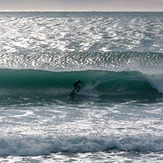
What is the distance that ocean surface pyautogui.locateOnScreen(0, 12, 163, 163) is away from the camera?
43.5ft

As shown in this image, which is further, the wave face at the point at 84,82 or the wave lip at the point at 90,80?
the wave lip at the point at 90,80

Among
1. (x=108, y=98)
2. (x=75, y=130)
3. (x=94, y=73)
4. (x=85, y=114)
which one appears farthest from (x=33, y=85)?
(x=75, y=130)

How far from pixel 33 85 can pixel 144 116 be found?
30.9ft

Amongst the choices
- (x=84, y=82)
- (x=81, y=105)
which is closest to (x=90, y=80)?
(x=84, y=82)

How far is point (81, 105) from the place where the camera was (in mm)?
19391

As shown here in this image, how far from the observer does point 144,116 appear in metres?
17.0

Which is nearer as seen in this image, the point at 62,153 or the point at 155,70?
the point at 62,153

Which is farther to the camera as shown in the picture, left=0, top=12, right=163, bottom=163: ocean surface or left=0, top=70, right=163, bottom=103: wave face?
left=0, top=70, right=163, bottom=103: wave face

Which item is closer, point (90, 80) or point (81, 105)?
point (81, 105)

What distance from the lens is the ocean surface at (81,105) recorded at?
43.5 feet

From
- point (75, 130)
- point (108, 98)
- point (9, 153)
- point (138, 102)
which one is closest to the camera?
point (9, 153)

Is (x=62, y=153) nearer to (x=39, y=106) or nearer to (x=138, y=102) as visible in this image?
(x=39, y=106)

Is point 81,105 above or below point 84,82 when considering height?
below

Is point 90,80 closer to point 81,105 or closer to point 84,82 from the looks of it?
point 84,82
